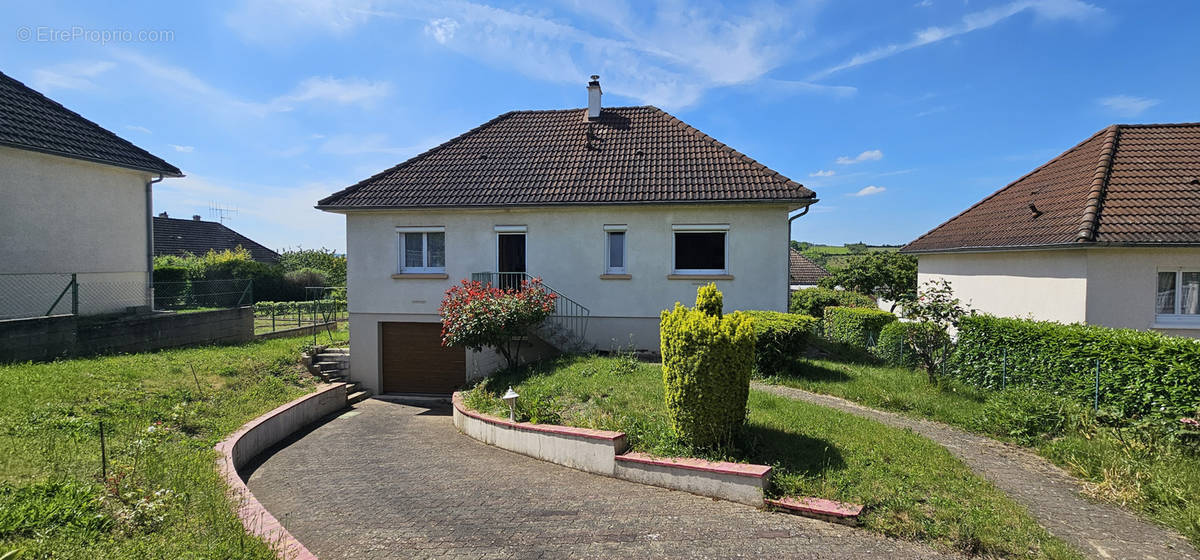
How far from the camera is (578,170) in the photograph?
14539 mm

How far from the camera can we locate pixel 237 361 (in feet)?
40.3

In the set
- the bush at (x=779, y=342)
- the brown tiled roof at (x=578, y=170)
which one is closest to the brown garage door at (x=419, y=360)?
the brown tiled roof at (x=578, y=170)

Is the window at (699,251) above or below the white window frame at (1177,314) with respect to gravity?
above

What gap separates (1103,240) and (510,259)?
42.2 feet

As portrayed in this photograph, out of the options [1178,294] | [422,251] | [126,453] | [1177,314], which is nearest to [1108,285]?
[1178,294]

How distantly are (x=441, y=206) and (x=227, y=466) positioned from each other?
8.47m

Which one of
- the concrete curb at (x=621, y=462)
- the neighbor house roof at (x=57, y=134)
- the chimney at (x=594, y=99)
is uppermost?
the chimney at (x=594, y=99)

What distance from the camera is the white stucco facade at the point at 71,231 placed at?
12547 millimetres

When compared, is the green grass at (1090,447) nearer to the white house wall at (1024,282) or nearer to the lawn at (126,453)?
the white house wall at (1024,282)

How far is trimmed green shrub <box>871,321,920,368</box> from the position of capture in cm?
1174

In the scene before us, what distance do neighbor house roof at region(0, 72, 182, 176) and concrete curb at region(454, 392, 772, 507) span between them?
1379 cm

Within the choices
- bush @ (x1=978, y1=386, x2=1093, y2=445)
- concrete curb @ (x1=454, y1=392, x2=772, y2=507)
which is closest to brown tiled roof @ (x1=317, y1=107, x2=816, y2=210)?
bush @ (x1=978, y1=386, x2=1093, y2=445)

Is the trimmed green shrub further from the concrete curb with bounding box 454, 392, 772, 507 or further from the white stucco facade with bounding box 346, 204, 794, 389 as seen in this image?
the concrete curb with bounding box 454, 392, 772, 507

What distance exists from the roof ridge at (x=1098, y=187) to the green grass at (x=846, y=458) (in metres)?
7.04
